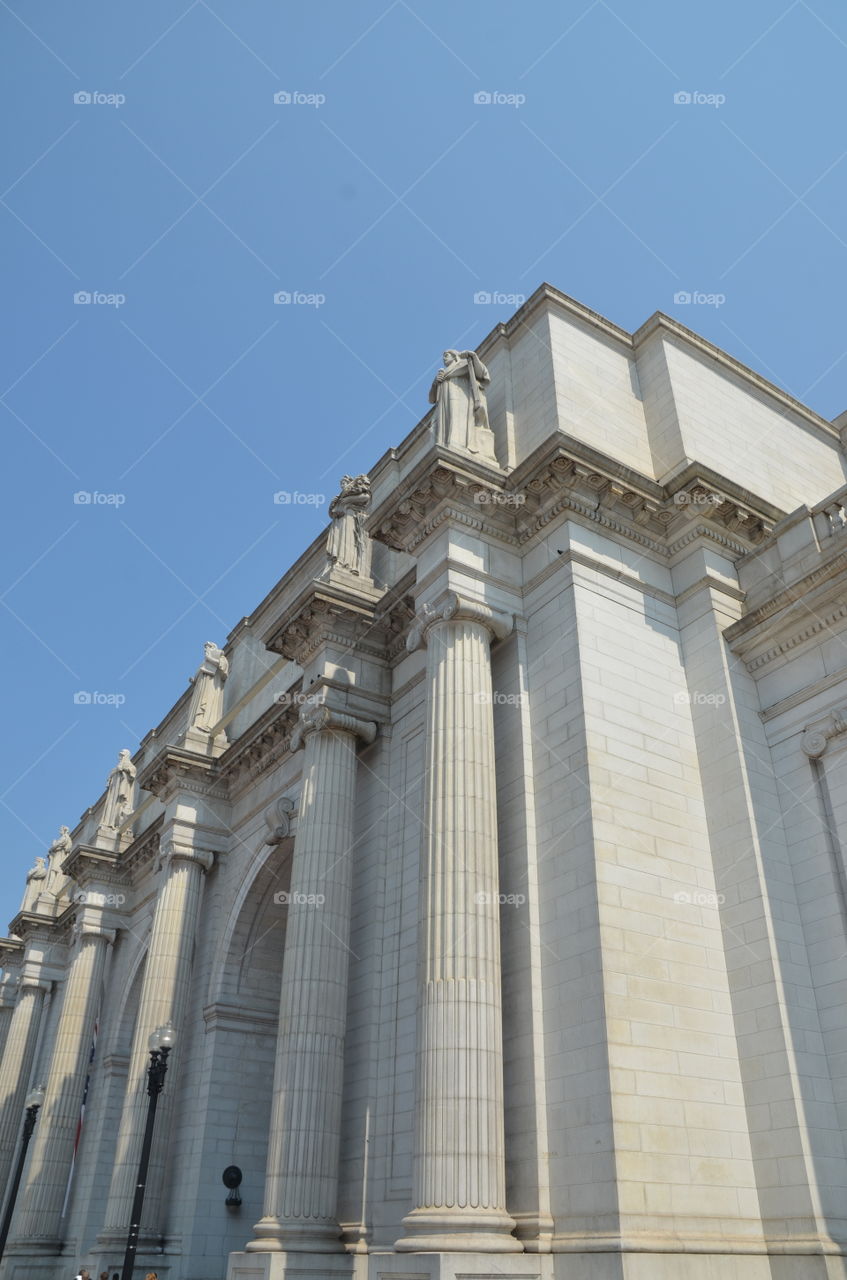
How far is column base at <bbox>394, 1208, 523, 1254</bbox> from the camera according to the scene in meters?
12.5

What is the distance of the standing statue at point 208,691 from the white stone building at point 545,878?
213 inches

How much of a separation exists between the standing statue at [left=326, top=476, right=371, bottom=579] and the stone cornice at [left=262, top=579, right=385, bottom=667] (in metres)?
1.23

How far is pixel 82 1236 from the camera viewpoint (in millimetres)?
30766

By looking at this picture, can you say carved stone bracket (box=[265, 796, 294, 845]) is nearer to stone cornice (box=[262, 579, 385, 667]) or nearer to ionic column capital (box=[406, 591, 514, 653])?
stone cornice (box=[262, 579, 385, 667])

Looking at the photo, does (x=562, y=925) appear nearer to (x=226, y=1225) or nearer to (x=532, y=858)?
(x=532, y=858)

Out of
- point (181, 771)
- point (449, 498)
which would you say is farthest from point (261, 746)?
point (449, 498)

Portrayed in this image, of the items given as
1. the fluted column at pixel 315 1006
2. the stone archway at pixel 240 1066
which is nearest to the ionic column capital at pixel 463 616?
the fluted column at pixel 315 1006

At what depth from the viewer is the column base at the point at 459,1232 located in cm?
1249

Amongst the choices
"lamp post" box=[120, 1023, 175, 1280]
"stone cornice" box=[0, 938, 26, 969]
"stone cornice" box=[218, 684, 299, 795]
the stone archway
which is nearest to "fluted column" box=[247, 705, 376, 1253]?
"lamp post" box=[120, 1023, 175, 1280]

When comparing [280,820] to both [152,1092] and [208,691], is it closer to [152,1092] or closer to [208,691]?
[152,1092]

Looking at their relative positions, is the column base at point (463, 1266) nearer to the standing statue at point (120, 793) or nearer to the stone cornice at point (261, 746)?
the stone cornice at point (261, 746)

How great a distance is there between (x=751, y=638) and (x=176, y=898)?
721 inches

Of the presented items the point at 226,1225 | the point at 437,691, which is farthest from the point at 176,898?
the point at 437,691

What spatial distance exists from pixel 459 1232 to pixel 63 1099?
26698 millimetres
